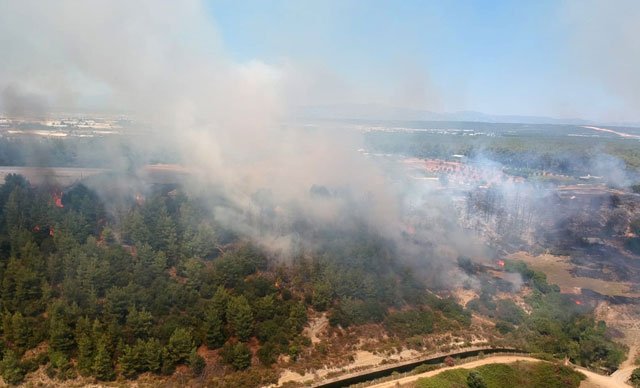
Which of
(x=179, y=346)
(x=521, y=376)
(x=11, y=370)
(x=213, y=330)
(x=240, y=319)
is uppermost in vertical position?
(x=240, y=319)

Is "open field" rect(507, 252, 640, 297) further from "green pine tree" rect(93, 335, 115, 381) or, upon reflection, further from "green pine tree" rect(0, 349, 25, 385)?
"green pine tree" rect(0, 349, 25, 385)

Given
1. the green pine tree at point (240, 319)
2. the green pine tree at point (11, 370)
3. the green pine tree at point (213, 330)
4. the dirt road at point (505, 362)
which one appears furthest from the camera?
the green pine tree at point (240, 319)

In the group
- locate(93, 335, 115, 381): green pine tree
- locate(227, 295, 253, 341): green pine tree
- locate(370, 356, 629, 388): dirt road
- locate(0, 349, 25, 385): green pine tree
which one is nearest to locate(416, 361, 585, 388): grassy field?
locate(370, 356, 629, 388): dirt road

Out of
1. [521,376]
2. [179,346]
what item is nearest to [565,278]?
[521,376]

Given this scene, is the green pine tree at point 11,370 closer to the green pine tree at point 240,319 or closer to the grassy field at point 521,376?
the green pine tree at point 240,319

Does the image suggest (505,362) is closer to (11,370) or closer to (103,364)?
(103,364)

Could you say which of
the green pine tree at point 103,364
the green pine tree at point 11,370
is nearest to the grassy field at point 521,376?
the green pine tree at point 103,364


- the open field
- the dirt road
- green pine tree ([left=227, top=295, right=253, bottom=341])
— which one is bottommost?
the dirt road

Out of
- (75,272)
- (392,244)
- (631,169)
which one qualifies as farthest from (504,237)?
(75,272)

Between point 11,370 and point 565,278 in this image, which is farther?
point 565,278
